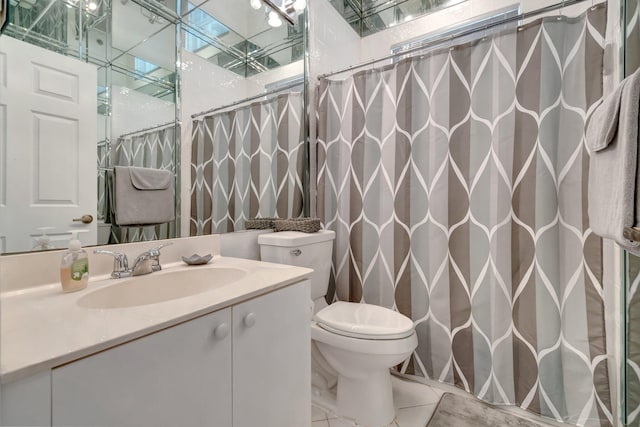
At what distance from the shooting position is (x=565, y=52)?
3.94ft

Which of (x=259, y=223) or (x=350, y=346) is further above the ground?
(x=259, y=223)

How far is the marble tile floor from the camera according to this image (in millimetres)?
1267

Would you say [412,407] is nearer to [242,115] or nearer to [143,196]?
[143,196]

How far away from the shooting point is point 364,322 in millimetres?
1306

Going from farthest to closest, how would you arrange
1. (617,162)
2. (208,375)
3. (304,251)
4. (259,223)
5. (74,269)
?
(259,223) < (304,251) < (617,162) < (74,269) < (208,375)

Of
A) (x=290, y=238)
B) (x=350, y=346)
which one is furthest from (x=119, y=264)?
(x=350, y=346)

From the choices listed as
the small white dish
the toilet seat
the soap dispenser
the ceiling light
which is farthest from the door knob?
the ceiling light

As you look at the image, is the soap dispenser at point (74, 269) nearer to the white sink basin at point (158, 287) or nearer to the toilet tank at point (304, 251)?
the white sink basin at point (158, 287)

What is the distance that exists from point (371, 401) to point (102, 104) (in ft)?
5.03

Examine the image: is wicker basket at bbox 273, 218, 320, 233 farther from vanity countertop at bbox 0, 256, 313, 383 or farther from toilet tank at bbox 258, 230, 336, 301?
vanity countertop at bbox 0, 256, 313, 383

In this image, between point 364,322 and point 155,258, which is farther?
point 364,322

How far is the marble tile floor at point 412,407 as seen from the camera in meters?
1.27

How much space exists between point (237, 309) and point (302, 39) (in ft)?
5.63

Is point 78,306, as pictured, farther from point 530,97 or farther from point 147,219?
point 530,97
